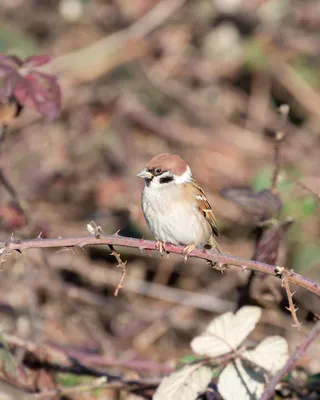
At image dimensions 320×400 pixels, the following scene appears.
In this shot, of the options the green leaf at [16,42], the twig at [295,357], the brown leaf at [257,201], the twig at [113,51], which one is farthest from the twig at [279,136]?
the green leaf at [16,42]

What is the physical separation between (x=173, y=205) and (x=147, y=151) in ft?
9.77

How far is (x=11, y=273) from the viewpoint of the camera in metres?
4.72

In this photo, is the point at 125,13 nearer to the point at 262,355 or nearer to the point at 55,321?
the point at 55,321

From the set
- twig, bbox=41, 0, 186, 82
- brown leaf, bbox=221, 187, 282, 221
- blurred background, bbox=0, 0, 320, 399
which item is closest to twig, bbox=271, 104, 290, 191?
brown leaf, bbox=221, 187, 282, 221

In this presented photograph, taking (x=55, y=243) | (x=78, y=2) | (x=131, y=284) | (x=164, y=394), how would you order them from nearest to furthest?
(x=55, y=243), (x=164, y=394), (x=131, y=284), (x=78, y=2)

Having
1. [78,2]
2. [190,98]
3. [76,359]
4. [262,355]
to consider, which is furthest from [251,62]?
[262,355]

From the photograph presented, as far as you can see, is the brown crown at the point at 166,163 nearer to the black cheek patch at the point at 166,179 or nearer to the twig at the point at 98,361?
the black cheek patch at the point at 166,179

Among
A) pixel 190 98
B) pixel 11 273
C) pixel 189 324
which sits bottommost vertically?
pixel 189 324

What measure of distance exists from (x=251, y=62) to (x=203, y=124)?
905 millimetres

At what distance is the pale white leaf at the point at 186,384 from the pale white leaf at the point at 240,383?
85 millimetres

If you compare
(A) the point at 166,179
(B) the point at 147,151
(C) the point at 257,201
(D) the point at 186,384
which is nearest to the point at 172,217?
(A) the point at 166,179

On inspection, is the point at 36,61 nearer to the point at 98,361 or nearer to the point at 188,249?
the point at 188,249

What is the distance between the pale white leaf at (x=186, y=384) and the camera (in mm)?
2797

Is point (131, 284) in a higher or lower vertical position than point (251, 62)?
lower
